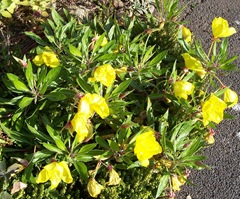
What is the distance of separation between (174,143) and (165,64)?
0.77 metres

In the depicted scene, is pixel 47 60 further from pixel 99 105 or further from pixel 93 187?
pixel 93 187

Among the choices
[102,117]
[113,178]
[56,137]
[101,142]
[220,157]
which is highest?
[102,117]

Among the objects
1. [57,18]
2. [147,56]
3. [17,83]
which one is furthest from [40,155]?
[57,18]

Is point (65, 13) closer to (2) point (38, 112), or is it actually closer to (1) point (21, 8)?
(1) point (21, 8)

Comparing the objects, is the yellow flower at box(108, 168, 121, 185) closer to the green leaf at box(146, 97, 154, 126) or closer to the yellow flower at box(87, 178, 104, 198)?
the yellow flower at box(87, 178, 104, 198)

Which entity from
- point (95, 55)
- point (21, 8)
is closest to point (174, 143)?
point (95, 55)

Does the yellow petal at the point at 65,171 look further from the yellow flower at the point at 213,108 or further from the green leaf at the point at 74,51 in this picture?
the yellow flower at the point at 213,108

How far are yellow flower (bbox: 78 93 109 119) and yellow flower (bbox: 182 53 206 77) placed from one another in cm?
84

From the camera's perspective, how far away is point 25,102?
2648 millimetres

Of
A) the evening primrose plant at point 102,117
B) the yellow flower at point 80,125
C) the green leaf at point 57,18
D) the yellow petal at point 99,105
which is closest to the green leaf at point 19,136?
the evening primrose plant at point 102,117

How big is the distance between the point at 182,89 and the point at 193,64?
0.34 m

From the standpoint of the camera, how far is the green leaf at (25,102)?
2629 millimetres

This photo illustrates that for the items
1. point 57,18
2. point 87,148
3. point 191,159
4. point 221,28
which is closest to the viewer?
point 87,148

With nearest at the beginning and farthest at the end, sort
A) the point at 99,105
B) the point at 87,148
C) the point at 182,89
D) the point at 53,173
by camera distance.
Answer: the point at 53,173 < the point at 99,105 < the point at 87,148 < the point at 182,89
